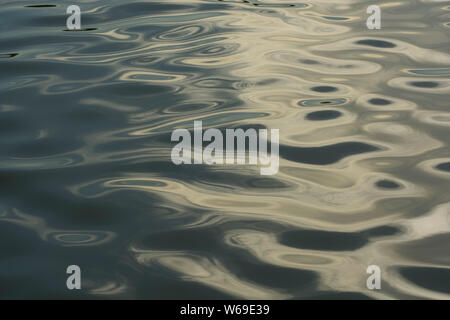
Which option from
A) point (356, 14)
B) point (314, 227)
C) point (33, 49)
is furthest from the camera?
point (356, 14)

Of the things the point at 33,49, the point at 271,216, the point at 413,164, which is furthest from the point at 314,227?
the point at 33,49

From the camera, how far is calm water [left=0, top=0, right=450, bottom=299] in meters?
2.23

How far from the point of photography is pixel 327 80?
371 centimetres

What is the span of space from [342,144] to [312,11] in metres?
1.92

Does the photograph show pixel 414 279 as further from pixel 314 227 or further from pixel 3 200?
pixel 3 200

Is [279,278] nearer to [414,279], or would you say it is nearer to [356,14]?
[414,279]

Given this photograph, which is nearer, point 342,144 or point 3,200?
point 3,200

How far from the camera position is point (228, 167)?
2.84 meters

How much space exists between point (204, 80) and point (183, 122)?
55cm

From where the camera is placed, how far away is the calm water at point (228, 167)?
7.32 feet

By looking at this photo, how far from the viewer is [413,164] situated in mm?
2848
